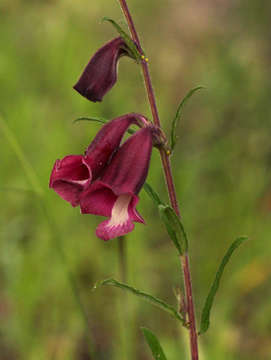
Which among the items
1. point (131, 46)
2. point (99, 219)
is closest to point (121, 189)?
point (131, 46)

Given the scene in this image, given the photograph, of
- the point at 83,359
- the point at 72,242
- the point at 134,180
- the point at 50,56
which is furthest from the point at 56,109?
the point at 134,180

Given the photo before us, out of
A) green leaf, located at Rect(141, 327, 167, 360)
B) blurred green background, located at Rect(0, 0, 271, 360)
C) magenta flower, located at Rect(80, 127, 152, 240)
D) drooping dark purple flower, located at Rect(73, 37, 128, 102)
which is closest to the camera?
magenta flower, located at Rect(80, 127, 152, 240)

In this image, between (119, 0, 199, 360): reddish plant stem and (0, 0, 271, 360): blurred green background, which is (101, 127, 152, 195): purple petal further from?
(0, 0, 271, 360): blurred green background

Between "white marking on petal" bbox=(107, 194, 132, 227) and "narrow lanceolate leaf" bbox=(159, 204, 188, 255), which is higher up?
"white marking on petal" bbox=(107, 194, 132, 227)

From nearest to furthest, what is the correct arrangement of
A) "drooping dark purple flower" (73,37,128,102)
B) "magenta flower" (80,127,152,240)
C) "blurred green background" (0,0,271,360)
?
"magenta flower" (80,127,152,240), "drooping dark purple flower" (73,37,128,102), "blurred green background" (0,0,271,360)

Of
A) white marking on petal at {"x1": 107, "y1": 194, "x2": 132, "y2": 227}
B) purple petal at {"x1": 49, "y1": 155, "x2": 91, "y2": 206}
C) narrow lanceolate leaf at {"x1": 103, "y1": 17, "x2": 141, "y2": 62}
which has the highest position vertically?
narrow lanceolate leaf at {"x1": 103, "y1": 17, "x2": 141, "y2": 62}

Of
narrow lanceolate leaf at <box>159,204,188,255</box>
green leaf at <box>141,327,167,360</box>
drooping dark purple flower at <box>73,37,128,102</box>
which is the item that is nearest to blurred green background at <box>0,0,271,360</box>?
green leaf at <box>141,327,167,360</box>

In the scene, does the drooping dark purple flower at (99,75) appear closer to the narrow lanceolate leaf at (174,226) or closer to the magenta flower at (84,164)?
the magenta flower at (84,164)
